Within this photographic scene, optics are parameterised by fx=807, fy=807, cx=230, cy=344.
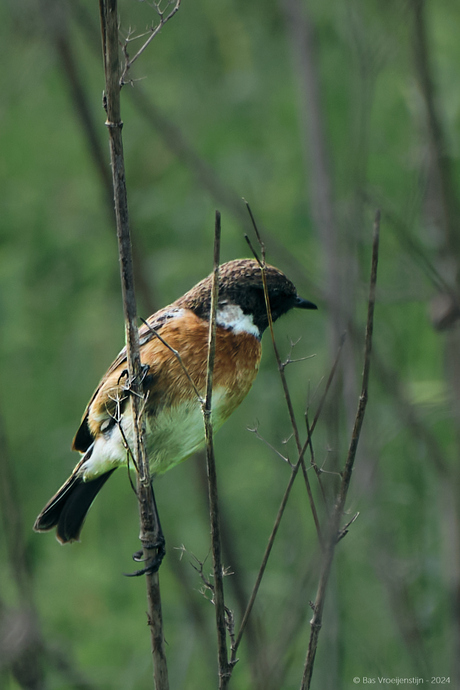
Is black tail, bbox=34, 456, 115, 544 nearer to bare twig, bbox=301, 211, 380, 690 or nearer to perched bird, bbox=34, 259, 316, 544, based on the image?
perched bird, bbox=34, 259, 316, 544

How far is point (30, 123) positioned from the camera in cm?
673

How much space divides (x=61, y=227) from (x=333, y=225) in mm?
3086

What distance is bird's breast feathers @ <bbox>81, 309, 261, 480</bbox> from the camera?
288cm

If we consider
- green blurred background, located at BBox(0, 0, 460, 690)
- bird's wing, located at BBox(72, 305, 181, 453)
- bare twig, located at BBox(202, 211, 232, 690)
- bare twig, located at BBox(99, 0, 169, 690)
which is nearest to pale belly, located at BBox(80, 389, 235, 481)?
bird's wing, located at BBox(72, 305, 181, 453)

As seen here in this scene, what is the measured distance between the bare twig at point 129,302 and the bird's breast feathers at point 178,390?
576mm

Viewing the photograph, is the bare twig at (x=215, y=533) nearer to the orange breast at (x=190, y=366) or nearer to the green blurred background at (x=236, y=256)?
the orange breast at (x=190, y=366)

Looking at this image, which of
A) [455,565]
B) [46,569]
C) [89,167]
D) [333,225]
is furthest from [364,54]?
[46,569]

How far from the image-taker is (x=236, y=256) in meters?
5.77

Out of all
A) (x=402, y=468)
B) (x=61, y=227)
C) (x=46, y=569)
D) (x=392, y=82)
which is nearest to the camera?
(x=402, y=468)

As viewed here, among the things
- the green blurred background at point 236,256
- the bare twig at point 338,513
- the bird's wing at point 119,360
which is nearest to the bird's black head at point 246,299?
the bird's wing at point 119,360

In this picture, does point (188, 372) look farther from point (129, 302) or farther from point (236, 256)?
point (236, 256)

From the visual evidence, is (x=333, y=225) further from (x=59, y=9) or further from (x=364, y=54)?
(x=59, y=9)

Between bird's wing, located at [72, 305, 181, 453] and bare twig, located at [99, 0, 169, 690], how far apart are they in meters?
0.92

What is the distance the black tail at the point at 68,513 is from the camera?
3449mm
